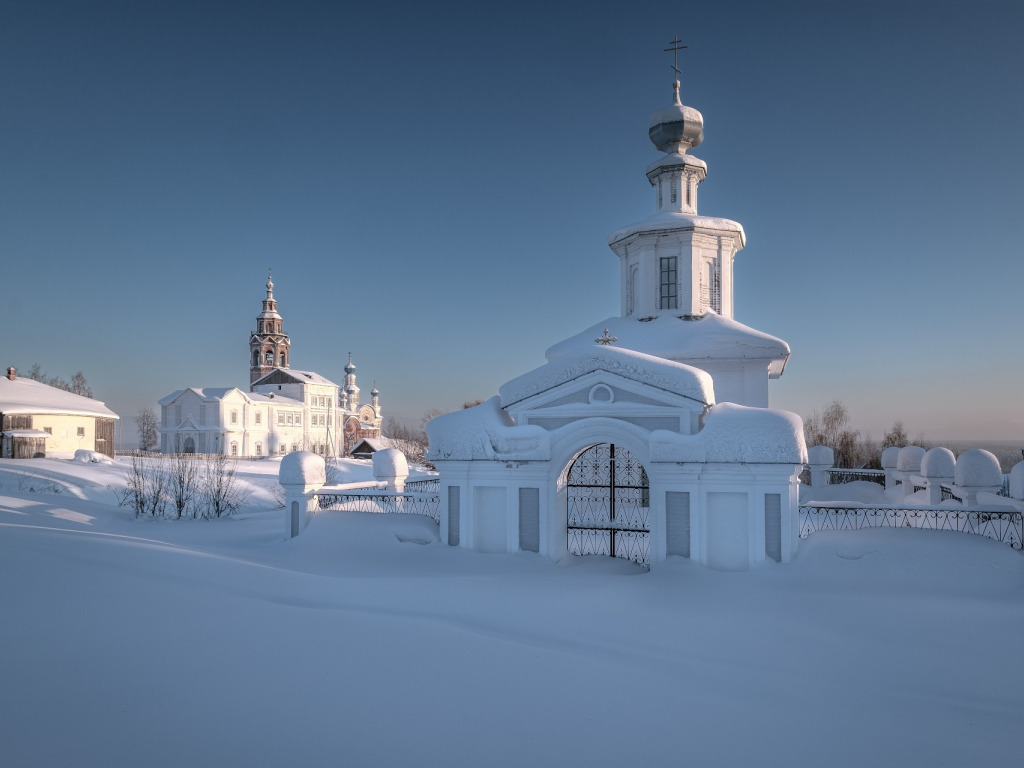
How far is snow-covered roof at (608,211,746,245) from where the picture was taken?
18.2 metres

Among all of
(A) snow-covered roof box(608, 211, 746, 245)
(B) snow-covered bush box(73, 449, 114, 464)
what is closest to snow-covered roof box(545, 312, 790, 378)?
(A) snow-covered roof box(608, 211, 746, 245)

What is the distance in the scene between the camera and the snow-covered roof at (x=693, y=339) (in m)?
16.1

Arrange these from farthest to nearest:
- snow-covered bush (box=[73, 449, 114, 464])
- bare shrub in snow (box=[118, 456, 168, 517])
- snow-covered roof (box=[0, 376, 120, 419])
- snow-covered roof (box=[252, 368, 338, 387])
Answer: snow-covered roof (box=[252, 368, 338, 387])
snow-covered roof (box=[0, 376, 120, 419])
snow-covered bush (box=[73, 449, 114, 464])
bare shrub in snow (box=[118, 456, 168, 517])

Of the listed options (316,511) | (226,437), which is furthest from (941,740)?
(226,437)

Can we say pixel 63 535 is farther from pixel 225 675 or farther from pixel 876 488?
pixel 876 488

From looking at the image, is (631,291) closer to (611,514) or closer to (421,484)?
(421,484)

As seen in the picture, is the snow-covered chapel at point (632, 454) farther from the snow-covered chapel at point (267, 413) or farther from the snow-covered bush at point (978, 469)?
the snow-covered chapel at point (267, 413)

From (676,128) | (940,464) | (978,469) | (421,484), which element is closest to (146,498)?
(421,484)

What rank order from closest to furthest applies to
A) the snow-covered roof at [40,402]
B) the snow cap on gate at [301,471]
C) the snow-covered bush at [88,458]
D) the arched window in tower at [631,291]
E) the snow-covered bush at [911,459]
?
1. the snow cap on gate at [301,471]
2. the snow-covered bush at [911,459]
3. the arched window in tower at [631,291]
4. the snow-covered bush at [88,458]
5. the snow-covered roof at [40,402]

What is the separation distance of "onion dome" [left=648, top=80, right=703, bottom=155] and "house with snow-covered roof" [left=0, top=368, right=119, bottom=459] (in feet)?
116

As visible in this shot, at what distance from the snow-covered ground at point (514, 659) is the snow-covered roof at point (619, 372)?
297 centimetres

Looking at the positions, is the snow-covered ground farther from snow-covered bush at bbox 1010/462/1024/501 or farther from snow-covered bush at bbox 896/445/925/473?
snow-covered bush at bbox 896/445/925/473

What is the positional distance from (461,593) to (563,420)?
3.74 m

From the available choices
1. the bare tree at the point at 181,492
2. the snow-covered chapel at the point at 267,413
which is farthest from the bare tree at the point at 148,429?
the bare tree at the point at 181,492
